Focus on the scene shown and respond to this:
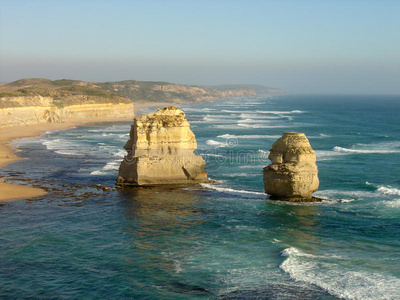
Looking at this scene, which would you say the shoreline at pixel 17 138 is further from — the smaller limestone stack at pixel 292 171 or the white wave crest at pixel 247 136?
the white wave crest at pixel 247 136

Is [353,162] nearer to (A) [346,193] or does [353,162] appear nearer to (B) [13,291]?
(A) [346,193]

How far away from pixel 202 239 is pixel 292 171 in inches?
278

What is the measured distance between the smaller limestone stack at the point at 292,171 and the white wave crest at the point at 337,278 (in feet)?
24.1

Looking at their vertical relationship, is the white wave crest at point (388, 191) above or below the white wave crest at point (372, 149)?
below

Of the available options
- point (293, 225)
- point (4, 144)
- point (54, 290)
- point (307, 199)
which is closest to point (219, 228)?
point (293, 225)

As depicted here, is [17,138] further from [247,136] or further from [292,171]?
[292,171]

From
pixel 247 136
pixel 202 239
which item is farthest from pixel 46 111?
pixel 202 239

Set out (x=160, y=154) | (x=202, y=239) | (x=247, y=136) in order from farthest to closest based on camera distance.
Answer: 1. (x=247, y=136)
2. (x=160, y=154)
3. (x=202, y=239)

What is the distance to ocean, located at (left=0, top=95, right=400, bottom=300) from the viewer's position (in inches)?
596

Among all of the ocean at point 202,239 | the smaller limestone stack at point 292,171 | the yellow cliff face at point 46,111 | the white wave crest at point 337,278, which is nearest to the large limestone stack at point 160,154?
the ocean at point 202,239

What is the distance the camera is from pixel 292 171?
24344mm

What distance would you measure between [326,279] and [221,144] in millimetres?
37524

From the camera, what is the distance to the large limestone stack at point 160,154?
2953 cm

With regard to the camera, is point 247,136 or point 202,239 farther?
point 247,136
